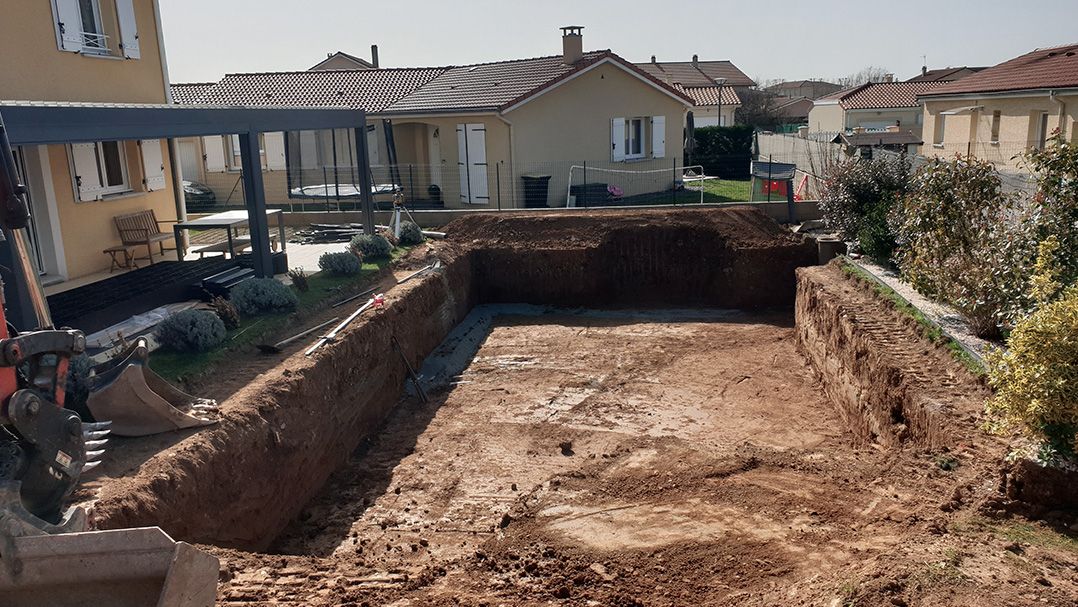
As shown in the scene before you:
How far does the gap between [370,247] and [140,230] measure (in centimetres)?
406

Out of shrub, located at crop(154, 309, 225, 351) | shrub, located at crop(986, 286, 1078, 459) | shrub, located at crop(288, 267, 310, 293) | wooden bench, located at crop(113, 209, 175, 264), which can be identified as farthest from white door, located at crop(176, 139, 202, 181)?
shrub, located at crop(986, 286, 1078, 459)

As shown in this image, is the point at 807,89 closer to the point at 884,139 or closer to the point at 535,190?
the point at 884,139

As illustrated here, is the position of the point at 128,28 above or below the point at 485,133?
above

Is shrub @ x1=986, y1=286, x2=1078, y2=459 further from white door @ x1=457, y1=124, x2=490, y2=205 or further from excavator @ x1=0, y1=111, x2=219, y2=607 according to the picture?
white door @ x1=457, y1=124, x2=490, y2=205

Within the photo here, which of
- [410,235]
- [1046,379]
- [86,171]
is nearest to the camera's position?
[1046,379]

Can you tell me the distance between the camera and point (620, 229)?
18.4m

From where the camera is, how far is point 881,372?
9.94 m

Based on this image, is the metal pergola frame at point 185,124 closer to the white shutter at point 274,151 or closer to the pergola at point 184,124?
the pergola at point 184,124

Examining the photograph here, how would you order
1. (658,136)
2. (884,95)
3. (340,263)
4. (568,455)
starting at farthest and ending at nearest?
(884,95), (658,136), (340,263), (568,455)

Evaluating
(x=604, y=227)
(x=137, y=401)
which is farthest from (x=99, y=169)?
(x=604, y=227)

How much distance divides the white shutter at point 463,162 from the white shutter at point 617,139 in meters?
4.49

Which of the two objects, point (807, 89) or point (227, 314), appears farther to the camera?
point (807, 89)

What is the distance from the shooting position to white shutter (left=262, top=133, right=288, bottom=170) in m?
24.7

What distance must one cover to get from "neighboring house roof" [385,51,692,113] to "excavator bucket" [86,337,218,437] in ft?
51.5
